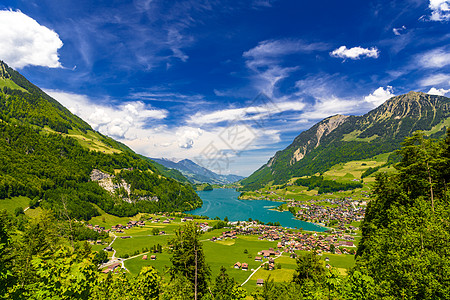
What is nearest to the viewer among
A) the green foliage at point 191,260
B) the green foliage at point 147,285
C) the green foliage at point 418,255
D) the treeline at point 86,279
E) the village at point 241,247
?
the treeline at point 86,279

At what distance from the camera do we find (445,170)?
29.0 metres

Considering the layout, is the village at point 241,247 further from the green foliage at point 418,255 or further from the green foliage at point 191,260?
the green foliage at point 418,255

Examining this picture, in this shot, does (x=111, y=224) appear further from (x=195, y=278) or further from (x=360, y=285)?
(x=360, y=285)

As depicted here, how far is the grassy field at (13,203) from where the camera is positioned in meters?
137

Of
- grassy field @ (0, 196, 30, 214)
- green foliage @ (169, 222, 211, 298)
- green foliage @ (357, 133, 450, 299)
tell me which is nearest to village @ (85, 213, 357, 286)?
green foliage @ (169, 222, 211, 298)

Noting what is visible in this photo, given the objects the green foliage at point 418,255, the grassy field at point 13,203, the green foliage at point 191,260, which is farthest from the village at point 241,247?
the green foliage at point 418,255

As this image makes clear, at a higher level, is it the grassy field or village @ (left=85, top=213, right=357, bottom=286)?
the grassy field

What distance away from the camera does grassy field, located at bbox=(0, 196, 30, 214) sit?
13712 cm

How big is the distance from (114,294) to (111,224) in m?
193

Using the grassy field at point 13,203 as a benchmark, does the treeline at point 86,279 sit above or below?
above

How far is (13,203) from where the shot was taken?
5674 inches

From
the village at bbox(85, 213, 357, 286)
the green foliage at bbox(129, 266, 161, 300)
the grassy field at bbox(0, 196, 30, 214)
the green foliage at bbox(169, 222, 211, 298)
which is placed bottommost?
the village at bbox(85, 213, 357, 286)

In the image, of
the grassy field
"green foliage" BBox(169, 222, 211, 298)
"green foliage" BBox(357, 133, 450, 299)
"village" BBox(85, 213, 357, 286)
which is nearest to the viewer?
"green foliage" BBox(357, 133, 450, 299)

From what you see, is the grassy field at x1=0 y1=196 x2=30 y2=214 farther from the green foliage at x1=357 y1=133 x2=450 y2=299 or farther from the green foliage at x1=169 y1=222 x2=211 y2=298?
the green foliage at x1=357 y1=133 x2=450 y2=299
